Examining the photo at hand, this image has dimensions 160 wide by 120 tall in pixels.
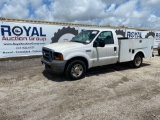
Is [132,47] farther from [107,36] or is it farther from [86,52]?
[86,52]

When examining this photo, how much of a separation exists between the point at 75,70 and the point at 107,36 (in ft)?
7.15

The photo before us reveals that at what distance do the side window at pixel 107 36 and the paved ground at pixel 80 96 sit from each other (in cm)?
148

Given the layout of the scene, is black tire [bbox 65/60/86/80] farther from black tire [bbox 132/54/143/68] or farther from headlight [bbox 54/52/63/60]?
black tire [bbox 132/54/143/68]

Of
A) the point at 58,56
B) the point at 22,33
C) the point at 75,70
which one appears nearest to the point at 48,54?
the point at 58,56

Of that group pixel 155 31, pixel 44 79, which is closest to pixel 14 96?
pixel 44 79

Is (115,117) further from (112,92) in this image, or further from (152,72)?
(152,72)

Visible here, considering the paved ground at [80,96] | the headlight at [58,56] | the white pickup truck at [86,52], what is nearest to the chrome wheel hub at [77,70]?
the white pickup truck at [86,52]

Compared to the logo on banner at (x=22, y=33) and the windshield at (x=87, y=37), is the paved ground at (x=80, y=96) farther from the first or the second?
the logo on banner at (x=22, y=33)

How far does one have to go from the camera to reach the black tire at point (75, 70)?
6.36m

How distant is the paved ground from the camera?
4.05m

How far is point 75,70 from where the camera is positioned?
655 cm

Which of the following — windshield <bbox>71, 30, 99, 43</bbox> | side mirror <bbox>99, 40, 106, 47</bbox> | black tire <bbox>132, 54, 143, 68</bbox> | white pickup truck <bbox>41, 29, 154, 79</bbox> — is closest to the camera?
white pickup truck <bbox>41, 29, 154, 79</bbox>

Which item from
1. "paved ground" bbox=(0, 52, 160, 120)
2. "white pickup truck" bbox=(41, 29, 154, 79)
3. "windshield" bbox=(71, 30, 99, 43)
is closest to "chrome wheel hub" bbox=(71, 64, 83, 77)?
"white pickup truck" bbox=(41, 29, 154, 79)

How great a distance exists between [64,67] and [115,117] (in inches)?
114
